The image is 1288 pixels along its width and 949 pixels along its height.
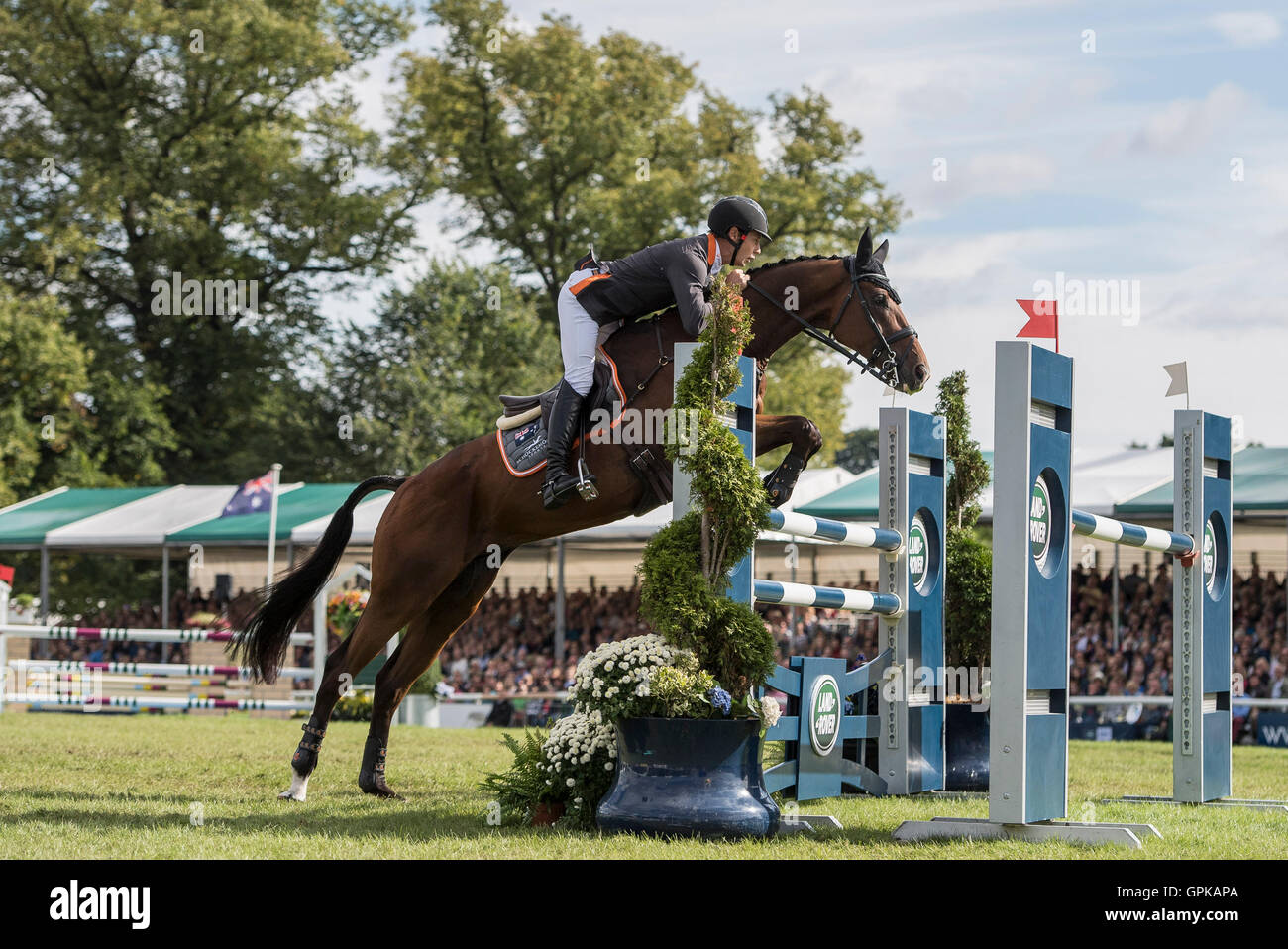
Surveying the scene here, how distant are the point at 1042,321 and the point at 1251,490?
34.4 ft

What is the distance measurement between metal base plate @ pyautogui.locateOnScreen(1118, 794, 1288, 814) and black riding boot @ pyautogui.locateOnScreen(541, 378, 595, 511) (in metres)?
3.02

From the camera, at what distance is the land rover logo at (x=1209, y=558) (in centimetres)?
641

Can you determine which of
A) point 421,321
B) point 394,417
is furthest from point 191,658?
point 421,321

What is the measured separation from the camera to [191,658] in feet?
57.1

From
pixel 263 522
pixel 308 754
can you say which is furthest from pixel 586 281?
pixel 263 522

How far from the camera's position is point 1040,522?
4.61 metres

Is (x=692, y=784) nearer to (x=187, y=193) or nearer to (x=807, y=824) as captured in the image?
(x=807, y=824)

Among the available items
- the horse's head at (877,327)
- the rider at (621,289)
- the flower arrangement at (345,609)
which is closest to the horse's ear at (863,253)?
the horse's head at (877,327)

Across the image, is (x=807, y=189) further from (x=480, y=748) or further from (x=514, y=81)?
(x=480, y=748)

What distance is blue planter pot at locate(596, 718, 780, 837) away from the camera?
4.36 meters

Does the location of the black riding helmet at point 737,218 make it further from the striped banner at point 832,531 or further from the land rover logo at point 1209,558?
the land rover logo at point 1209,558

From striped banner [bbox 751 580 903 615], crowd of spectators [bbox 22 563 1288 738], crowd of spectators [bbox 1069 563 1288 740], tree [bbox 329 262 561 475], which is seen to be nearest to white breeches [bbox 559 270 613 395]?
striped banner [bbox 751 580 903 615]
